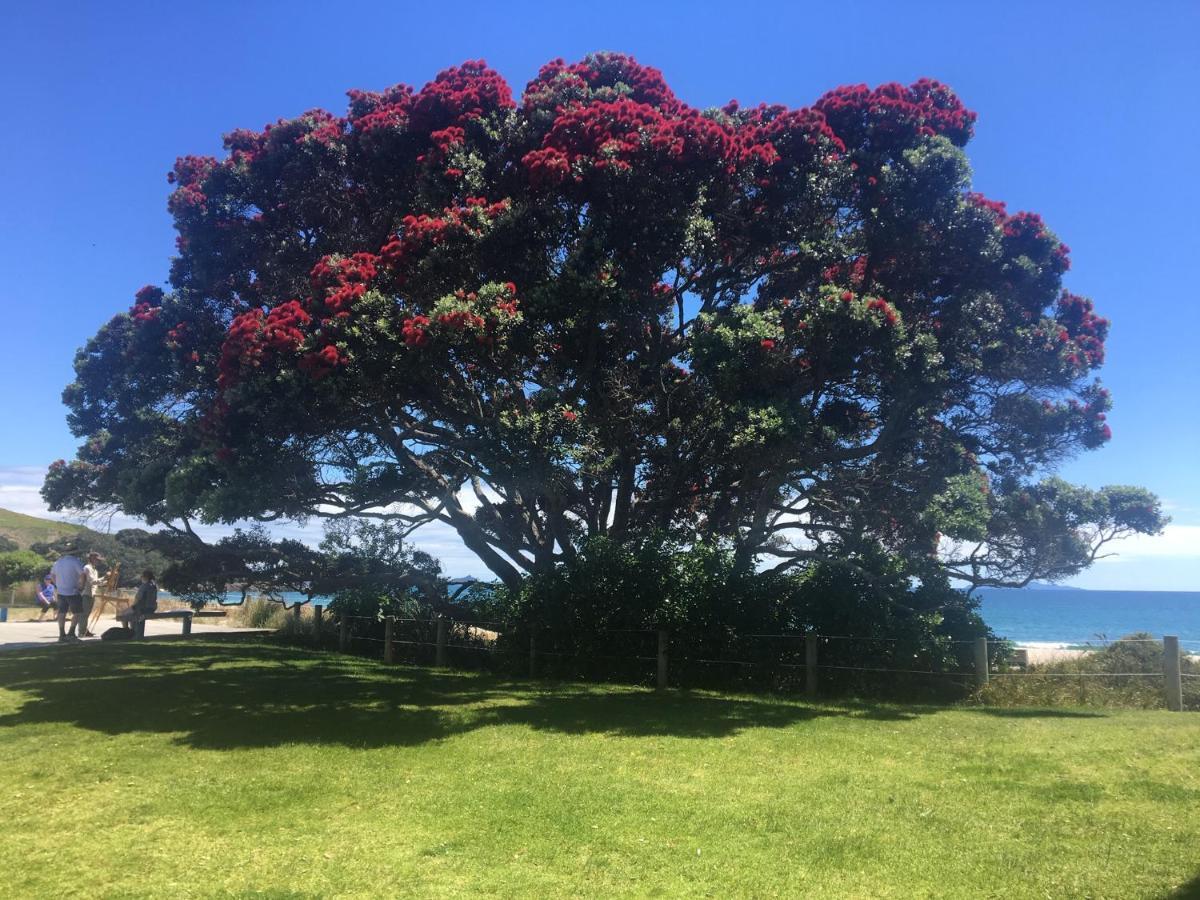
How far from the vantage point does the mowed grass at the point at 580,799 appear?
4.74m

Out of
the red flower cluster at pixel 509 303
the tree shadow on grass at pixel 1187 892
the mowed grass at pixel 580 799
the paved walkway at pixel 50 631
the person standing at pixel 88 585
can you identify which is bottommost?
the paved walkway at pixel 50 631

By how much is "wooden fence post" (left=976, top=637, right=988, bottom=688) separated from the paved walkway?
17.6m

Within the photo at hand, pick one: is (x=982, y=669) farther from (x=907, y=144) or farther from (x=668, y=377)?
(x=907, y=144)

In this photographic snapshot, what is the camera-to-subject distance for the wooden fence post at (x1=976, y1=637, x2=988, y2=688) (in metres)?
12.4

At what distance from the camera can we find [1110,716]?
10883 mm

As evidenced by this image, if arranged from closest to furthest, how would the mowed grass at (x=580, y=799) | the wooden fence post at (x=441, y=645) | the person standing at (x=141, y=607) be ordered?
the mowed grass at (x=580, y=799), the wooden fence post at (x=441, y=645), the person standing at (x=141, y=607)

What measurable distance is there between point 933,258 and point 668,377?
4951mm

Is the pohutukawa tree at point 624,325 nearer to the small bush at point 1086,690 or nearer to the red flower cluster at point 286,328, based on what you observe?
the red flower cluster at point 286,328

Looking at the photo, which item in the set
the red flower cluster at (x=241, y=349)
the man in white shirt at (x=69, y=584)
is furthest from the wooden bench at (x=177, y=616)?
the red flower cluster at (x=241, y=349)

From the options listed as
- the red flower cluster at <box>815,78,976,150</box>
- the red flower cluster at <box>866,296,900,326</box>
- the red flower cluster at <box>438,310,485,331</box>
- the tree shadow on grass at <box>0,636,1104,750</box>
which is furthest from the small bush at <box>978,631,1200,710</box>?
the red flower cluster at <box>438,310,485,331</box>

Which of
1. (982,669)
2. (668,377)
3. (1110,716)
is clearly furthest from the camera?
(668,377)

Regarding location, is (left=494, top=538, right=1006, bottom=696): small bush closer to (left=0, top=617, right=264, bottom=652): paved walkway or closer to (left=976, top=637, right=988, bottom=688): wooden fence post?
(left=976, top=637, right=988, bottom=688): wooden fence post

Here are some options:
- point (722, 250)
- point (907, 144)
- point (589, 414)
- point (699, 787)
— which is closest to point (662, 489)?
point (589, 414)

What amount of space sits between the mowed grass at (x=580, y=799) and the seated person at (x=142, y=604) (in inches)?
354
